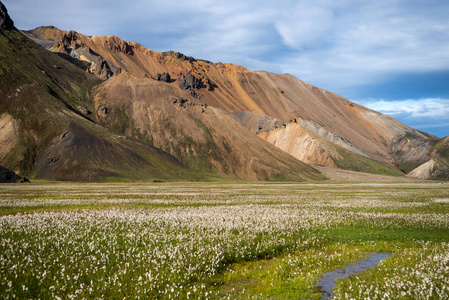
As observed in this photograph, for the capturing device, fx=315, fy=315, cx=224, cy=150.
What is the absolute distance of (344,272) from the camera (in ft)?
37.3

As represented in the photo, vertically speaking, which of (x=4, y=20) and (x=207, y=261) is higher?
(x=4, y=20)

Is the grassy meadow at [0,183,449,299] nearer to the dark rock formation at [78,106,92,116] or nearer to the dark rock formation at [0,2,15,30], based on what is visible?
the dark rock formation at [78,106,92,116]

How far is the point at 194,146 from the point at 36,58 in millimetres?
100600

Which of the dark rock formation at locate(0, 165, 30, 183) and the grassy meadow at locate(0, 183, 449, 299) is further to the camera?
the dark rock formation at locate(0, 165, 30, 183)

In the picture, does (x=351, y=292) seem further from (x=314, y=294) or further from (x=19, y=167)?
(x=19, y=167)

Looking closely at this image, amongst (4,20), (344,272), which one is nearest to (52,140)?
(4,20)

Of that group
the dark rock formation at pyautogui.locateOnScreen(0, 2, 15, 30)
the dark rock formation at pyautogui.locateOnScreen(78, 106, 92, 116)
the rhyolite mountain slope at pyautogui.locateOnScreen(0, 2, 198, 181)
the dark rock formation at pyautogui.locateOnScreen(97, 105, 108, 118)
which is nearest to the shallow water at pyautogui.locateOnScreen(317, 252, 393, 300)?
the rhyolite mountain slope at pyautogui.locateOnScreen(0, 2, 198, 181)

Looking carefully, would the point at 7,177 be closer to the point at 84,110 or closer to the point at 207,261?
the point at 84,110

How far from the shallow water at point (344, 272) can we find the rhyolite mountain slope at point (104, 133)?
112585 millimetres

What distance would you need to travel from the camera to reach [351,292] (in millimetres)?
9016

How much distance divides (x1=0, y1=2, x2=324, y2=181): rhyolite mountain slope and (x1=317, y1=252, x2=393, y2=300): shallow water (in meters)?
113

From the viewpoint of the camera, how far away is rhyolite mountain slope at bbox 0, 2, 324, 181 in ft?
405

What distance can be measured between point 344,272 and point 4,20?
742ft

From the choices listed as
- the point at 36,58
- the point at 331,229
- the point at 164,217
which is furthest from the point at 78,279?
the point at 36,58
